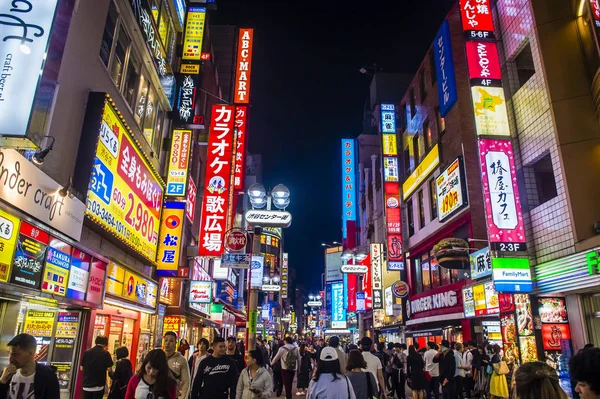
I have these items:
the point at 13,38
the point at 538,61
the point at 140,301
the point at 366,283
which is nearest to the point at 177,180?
the point at 140,301

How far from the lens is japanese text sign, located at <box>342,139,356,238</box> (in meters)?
51.4

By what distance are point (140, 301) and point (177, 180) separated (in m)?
4.69

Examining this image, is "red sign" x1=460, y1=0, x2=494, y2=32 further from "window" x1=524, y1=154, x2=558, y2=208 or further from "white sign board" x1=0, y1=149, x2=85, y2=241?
"white sign board" x1=0, y1=149, x2=85, y2=241

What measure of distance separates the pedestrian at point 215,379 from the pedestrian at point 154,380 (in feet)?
5.50

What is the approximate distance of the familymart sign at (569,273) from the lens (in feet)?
37.7

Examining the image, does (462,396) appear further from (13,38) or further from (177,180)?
(13,38)

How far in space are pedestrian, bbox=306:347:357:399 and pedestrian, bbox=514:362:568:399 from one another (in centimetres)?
273

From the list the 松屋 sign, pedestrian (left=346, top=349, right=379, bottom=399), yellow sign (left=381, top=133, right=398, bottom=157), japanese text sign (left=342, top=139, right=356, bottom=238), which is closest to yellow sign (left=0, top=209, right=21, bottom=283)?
the 松屋 sign

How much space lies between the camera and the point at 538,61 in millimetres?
14484

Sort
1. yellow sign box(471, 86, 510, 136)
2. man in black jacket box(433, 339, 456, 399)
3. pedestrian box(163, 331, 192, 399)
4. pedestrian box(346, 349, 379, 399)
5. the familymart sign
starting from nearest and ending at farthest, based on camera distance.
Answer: pedestrian box(346, 349, 379, 399)
pedestrian box(163, 331, 192, 399)
the familymart sign
man in black jacket box(433, 339, 456, 399)
yellow sign box(471, 86, 510, 136)

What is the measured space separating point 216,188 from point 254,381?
1173cm

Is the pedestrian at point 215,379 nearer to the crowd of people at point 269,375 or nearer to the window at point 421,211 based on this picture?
the crowd of people at point 269,375

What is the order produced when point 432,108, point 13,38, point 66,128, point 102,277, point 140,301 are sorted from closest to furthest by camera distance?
point 13,38
point 66,128
point 102,277
point 140,301
point 432,108

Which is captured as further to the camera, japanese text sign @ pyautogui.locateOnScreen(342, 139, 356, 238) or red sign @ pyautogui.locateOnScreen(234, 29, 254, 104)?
japanese text sign @ pyautogui.locateOnScreen(342, 139, 356, 238)
